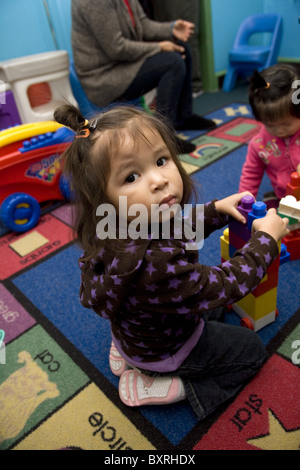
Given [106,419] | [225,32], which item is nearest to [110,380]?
[106,419]

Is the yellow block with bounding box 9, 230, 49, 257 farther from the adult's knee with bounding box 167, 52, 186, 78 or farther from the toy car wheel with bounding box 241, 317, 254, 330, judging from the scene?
the adult's knee with bounding box 167, 52, 186, 78

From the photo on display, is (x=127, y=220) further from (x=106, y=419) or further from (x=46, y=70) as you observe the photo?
(x=46, y=70)

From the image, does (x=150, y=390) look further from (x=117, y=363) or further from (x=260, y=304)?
(x=260, y=304)

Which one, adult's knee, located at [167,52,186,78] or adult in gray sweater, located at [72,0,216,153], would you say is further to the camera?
adult's knee, located at [167,52,186,78]

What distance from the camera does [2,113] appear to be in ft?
5.39

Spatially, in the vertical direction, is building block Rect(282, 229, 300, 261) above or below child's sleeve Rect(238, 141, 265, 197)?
below

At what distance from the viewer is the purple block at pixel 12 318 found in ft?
3.20

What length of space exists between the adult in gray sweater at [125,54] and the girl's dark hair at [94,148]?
1.01 m

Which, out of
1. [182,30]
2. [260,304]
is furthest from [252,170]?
[182,30]

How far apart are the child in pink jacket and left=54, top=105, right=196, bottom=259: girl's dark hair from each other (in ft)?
1.64

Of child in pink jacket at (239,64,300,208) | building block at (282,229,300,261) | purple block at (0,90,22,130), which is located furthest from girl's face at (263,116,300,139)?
purple block at (0,90,22,130)

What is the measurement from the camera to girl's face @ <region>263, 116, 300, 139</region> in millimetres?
997

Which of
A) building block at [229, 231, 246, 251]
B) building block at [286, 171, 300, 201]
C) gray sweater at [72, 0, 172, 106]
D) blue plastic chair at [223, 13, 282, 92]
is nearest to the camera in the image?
building block at [229, 231, 246, 251]

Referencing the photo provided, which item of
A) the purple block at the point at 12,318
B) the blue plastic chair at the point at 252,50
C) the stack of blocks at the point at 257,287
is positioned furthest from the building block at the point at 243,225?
the blue plastic chair at the point at 252,50
